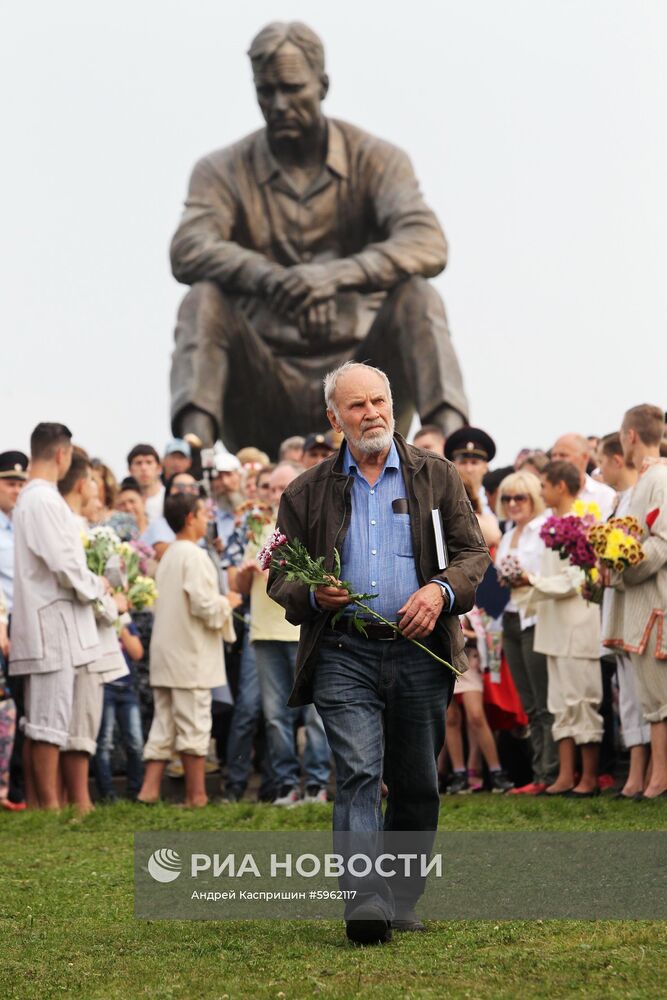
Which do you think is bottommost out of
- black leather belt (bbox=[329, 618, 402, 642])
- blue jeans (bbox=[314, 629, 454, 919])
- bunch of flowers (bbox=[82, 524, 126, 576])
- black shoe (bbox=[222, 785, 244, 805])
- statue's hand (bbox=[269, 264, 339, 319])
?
black shoe (bbox=[222, 785, 244, 805])

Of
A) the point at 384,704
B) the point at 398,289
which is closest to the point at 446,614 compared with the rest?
the point at 384,704

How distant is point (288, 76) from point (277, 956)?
523 inches

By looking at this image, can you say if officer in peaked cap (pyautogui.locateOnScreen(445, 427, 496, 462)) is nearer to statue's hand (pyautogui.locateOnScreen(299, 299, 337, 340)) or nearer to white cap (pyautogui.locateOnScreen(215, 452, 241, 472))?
white cap (pyautogui.locateOnScreen(215, 452, 241, 472))

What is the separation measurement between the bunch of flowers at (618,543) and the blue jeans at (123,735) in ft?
12.0

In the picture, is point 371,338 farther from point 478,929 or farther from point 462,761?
point 478,929

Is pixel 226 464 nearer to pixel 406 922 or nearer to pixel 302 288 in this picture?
pixel 302 288

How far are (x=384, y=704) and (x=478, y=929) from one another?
2.74 ft

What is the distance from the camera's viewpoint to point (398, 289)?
695 inches

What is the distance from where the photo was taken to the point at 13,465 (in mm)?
12164

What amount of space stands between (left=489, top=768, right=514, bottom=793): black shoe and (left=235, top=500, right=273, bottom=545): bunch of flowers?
2.21 metres

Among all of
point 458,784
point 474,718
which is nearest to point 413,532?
point 474,718

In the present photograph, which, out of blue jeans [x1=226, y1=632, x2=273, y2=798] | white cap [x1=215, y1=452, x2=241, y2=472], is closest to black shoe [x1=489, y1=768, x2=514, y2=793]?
blue jeans [x1=226, y1=632, x2=273, y2=798]

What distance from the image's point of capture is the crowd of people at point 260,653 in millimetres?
10219

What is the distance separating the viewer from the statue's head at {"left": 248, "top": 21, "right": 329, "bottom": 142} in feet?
58.1
